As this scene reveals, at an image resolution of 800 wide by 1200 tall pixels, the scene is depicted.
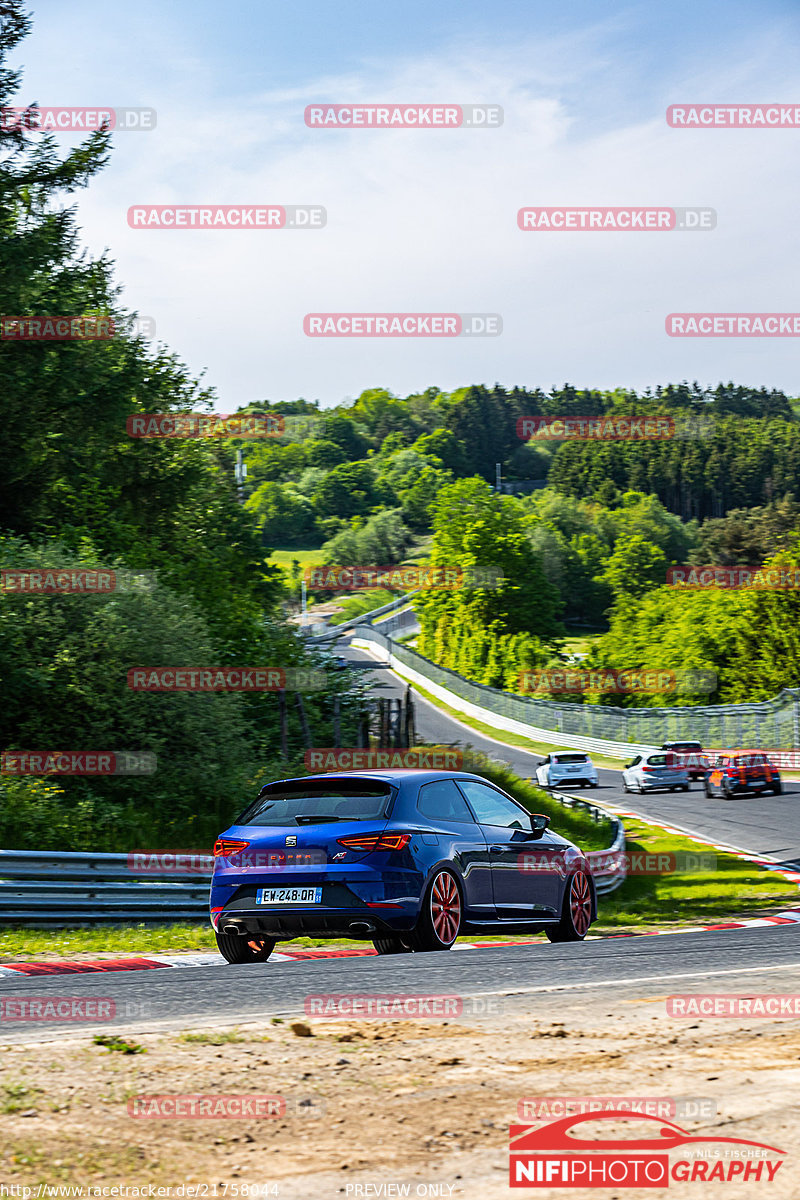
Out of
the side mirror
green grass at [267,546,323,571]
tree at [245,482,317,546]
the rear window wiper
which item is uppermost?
tree at [245,482,317,546]

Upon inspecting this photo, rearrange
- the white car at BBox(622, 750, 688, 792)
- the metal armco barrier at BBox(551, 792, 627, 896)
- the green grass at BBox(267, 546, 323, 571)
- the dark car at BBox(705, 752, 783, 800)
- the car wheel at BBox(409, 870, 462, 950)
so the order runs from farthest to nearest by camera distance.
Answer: the green grass at BBox(267, 546, 323, 571) → the white car at BBox(622, 750, 688, 792) → the dark car at BBox(705, 752, 783, 800) → the metal armco barrier at BBox(551, 792, 627, 896) → the car wheel at BBox(409, 870, 462, 950)

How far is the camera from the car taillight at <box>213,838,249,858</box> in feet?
30.5

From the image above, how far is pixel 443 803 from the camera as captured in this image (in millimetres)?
9719

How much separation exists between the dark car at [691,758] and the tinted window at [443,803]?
33.4m

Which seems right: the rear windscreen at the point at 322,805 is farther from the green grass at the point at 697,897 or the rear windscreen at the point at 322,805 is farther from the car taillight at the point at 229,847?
the green grass at the point at 697,897

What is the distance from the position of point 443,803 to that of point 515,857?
976 mm

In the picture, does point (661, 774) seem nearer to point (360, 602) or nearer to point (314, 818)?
point (314, 818)

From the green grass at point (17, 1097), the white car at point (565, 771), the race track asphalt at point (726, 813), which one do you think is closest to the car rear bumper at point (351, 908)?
the green grass at point (17, 1097)

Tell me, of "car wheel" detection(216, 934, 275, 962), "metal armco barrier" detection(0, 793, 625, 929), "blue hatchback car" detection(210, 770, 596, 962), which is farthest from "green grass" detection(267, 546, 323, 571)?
"blue hatchback car" detection(210, 770, 596, 962)

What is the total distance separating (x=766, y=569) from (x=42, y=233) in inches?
2186

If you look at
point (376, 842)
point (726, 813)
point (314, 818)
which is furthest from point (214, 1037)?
point (726, 813)

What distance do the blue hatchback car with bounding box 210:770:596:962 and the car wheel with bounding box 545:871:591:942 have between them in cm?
74

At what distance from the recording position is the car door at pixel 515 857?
10070 millimetres

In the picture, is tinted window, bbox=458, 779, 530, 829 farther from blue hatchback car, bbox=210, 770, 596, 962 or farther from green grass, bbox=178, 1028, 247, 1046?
green grass, bbox=178, 1028, 247, 1046
